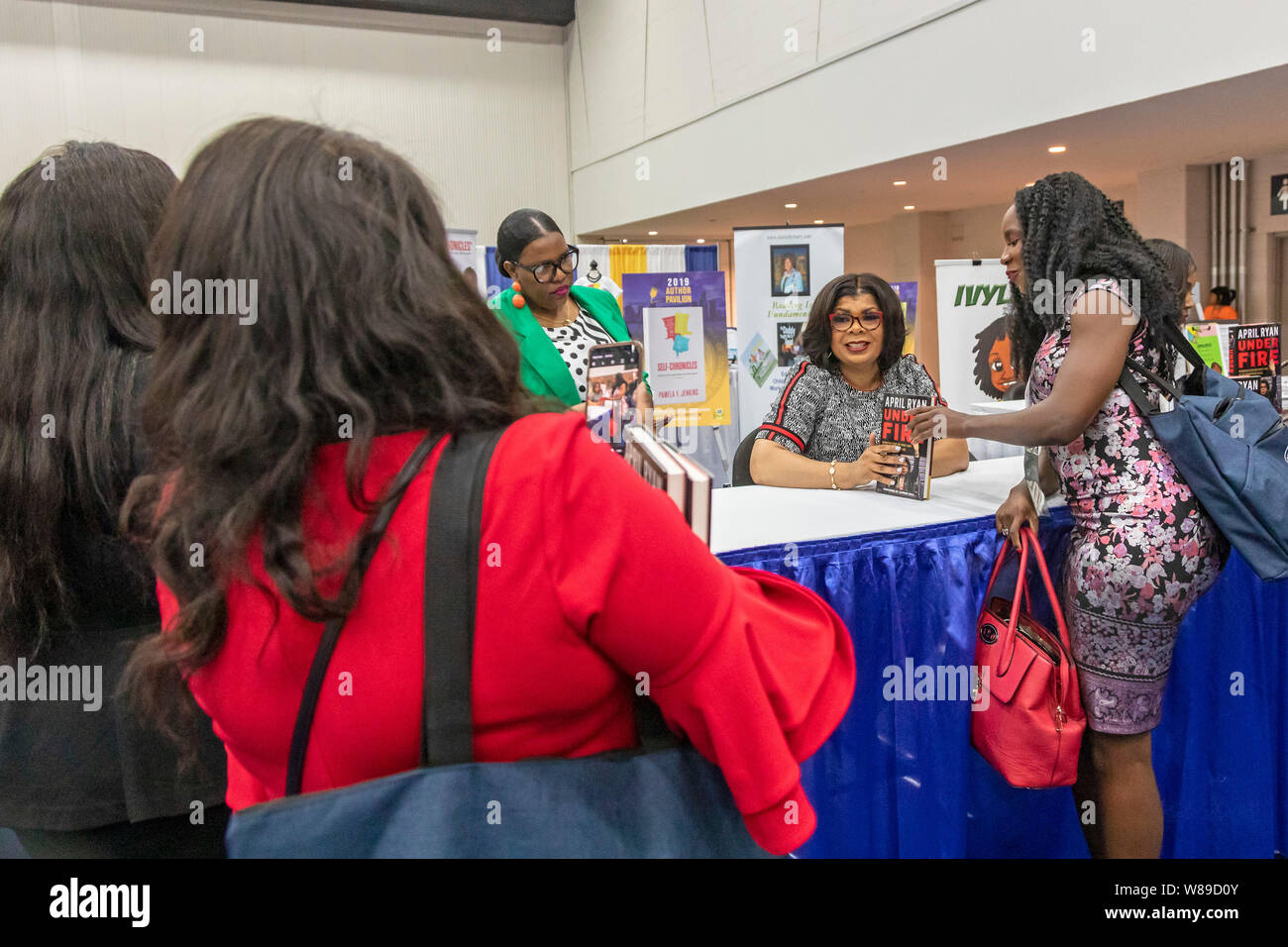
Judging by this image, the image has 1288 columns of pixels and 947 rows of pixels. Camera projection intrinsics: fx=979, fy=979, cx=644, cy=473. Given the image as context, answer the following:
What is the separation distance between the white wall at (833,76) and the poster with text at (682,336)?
11.2 feet

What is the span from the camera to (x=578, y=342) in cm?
305

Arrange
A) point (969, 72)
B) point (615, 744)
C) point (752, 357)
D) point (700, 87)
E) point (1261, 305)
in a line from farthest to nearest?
point (700, 87) < point (1261, 305) < point (969, 72) < point (752, 357) < point (615, 744)

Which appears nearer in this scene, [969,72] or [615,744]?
[615,744]

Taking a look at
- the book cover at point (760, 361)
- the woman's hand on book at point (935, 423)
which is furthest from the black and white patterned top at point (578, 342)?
the book cover at point (760, 361)

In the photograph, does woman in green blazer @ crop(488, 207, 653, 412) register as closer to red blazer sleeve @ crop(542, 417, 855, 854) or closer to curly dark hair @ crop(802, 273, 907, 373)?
curly dark hair @ crop(802, 273, 907, 373)

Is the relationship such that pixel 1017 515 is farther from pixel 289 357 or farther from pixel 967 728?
pixel 289 357

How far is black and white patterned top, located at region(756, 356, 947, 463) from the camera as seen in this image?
2.87 meters

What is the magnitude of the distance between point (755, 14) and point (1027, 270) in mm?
9740

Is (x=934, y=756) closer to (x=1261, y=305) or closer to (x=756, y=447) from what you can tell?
(x=756, y=447)

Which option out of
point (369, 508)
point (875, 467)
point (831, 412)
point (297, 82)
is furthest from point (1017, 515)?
point (297, 82)

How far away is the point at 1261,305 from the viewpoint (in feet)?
33.8

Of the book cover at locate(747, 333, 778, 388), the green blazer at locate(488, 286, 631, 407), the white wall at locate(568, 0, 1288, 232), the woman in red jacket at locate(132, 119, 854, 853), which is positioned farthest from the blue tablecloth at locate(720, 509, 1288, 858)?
the white wall at locate(568, 0, 1288, 232)

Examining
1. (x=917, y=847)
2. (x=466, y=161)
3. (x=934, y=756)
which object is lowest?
(x=917, y=847)
